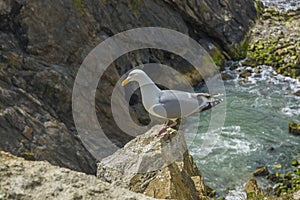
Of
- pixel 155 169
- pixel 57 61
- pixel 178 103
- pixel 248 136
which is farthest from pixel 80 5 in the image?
pixel 155 169

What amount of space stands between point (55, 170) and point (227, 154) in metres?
10.9

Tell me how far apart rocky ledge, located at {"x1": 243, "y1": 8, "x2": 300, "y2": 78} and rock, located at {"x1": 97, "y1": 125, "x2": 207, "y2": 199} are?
1345 cm

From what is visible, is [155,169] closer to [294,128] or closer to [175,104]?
[175,104]

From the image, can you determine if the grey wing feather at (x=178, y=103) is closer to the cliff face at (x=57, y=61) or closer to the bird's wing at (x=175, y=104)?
the bird's wing at (x=175, y=104)

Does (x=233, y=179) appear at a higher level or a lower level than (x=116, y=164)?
higher

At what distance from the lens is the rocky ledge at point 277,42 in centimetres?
1947

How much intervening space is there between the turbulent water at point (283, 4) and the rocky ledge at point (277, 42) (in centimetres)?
58

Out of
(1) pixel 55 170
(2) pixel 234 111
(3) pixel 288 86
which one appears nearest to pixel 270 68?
(3) pixel 288 86

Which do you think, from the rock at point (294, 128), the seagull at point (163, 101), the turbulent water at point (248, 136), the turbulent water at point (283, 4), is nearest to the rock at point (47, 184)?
the seagull at point (163, 101)

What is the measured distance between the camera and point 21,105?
1173 cm

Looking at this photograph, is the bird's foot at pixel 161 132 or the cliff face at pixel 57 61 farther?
the cliff face at pixel 57 61

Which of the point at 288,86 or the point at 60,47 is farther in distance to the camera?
the point at 288,86

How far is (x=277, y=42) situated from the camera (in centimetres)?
2117

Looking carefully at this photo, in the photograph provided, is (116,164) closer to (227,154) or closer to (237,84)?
(227,154)
